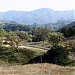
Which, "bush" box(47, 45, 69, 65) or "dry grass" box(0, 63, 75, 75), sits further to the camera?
"bush" box(47, 45, 69, 65)

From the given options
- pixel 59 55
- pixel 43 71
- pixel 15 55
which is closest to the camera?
pixel 43 71

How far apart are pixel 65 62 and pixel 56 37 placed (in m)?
33.0

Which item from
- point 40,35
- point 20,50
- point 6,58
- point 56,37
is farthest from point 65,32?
point 6,58

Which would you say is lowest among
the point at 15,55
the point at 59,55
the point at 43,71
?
the point at 15,55

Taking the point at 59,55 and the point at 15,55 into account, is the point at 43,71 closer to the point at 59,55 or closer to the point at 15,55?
the point at 59,55

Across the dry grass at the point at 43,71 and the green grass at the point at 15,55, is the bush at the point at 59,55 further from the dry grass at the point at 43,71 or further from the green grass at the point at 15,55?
the dry grass at the point at 43,71

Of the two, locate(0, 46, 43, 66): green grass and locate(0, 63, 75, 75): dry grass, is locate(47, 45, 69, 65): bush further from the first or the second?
locate(0, 63, 75, 75): dry grass

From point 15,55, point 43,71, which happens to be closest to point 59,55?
point 15,55

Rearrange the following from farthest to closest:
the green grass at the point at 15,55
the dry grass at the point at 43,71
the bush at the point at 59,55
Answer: the green grass at the point at 15,55 < the bush at the point at 59,55 < the dry grass at the point at 43,71

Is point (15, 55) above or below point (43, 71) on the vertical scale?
below

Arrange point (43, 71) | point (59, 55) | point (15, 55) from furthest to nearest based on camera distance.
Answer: point (15, 55) < point (59, 55) < point (43, 71)

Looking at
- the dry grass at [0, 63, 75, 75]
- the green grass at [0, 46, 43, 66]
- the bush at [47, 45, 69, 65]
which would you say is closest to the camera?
the dry grass at [0, 63, 75, 75]

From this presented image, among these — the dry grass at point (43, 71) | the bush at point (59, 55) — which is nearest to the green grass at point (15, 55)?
the bush at point (59, 55)

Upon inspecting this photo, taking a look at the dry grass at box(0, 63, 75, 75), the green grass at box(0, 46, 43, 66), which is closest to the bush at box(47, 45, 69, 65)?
the green grass at box(0, 46, 43, 66)
